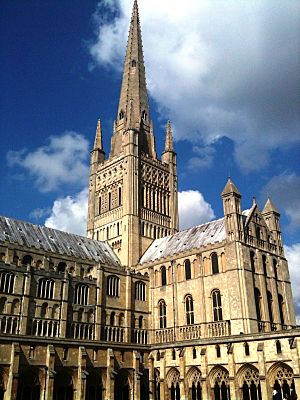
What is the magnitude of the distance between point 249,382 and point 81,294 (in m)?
22.4

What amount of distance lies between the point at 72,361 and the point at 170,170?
41.8m

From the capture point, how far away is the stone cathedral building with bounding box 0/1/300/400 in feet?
143

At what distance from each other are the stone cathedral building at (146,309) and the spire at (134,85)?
423 inches

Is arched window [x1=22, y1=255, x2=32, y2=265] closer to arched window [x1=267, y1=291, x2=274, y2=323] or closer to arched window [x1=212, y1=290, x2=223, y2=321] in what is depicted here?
arched window [x1=212, y1=290, x2=223, y2=321]

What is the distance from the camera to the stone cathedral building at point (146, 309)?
143 feet

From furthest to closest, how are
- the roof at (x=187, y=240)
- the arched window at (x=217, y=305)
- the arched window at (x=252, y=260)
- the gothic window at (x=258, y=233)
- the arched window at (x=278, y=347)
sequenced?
the roof at (x=187, y=240) → the gothic window at (x=258, y=233) → the arched window at (x=252, y=260) → the arched window at (x=217, y=305) → the arched window at (x=278, y=347)

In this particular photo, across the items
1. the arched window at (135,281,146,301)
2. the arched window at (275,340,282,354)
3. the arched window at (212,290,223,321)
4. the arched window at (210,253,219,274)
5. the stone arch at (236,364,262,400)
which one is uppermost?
the arched window at (210,253,219,274)

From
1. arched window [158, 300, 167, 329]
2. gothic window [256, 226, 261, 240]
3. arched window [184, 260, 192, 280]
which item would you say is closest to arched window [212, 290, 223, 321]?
arched window [184, 260, 192, 280]

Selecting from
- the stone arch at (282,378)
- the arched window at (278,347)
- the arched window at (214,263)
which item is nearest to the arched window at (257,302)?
the arched window at (214,263)

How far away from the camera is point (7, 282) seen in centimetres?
4712

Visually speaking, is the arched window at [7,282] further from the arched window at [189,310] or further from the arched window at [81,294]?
the arched window at [189,310]

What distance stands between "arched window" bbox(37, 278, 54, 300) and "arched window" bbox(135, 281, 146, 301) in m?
14.1

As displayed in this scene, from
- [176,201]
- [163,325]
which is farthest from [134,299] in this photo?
[176,201]

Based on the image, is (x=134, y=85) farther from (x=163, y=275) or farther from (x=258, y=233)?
(x=258, y=233)
